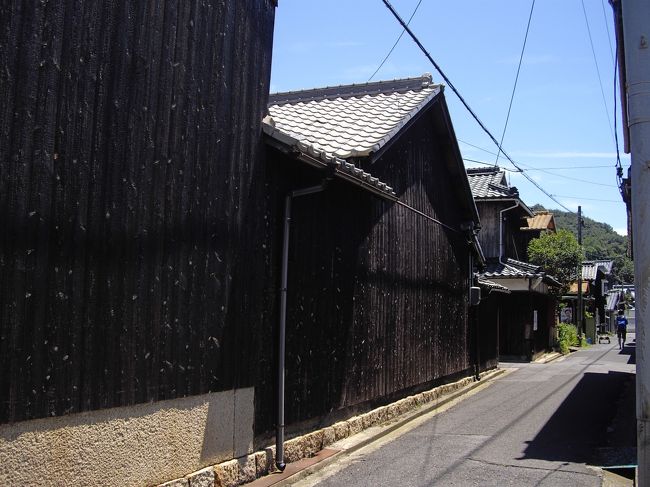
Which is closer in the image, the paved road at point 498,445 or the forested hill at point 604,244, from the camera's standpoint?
the paved road at point 498,445

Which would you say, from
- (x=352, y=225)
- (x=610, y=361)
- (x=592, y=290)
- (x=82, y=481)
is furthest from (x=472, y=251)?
(x=592, y=290)

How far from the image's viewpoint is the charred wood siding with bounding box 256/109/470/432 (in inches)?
332

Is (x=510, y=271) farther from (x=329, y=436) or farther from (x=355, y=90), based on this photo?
(x=329, y=436)

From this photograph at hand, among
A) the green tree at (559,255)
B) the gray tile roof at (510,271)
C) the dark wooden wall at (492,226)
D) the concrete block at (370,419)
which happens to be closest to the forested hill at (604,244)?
the green tree at (559,255)

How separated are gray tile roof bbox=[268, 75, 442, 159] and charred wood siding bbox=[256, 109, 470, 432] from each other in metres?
0.61

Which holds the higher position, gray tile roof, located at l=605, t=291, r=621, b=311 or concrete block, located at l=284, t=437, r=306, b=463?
gray tile roof, located at l=605, t=291, r=621, b=311

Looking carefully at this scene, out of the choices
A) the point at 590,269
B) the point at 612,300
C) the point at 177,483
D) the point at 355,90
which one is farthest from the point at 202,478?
the point at 612,300

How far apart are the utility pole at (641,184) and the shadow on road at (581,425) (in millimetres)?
4086

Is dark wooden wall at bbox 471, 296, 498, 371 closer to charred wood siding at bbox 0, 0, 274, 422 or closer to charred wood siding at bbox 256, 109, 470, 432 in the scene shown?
charred wood siding at bbox 256, 109, 470, 432

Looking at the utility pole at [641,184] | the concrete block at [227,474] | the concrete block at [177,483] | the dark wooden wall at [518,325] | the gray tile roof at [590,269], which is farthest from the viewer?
the gray tile roof at [590,269]

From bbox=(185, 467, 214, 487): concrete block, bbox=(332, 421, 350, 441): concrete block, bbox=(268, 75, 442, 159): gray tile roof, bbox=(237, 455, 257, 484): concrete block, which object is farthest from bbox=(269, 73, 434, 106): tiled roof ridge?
bbox=(185, 467, 214, 487): concrete block

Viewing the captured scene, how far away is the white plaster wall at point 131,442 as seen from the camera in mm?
4574

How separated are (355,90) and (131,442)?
1142cm

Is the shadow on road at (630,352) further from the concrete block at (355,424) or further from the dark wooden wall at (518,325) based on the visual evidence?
the concrete block at (355,424)
